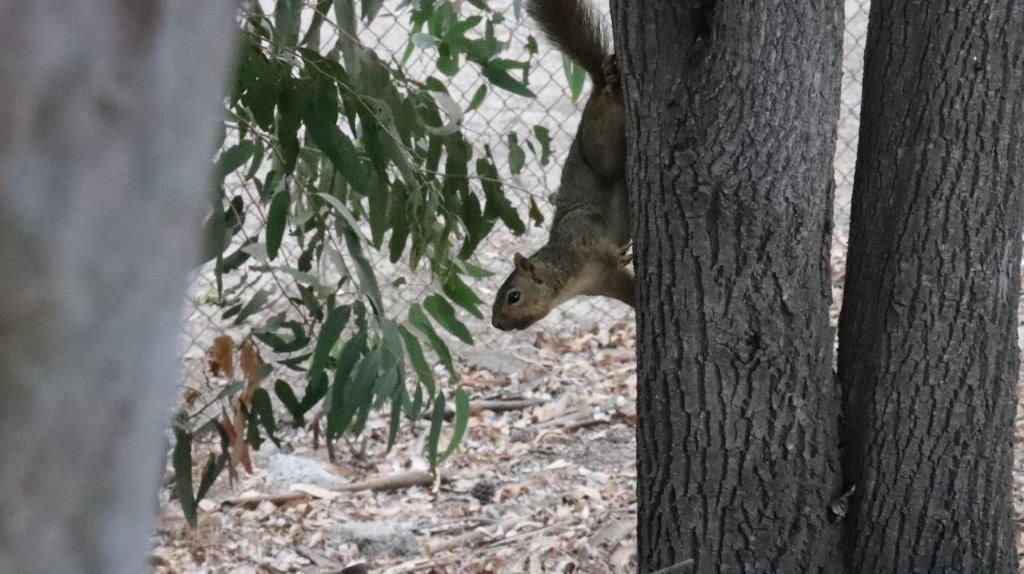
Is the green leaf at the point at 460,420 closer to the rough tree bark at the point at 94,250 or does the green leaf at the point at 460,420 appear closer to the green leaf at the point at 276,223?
the green leaf at the point at 276,223

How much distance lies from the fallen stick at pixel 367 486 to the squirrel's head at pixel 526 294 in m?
0.85

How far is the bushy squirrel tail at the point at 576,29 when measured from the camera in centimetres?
325

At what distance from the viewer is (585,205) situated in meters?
3.79

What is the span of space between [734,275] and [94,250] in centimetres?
188

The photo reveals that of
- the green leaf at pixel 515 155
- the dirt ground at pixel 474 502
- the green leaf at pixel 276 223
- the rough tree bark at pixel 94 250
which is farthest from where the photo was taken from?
the dirt ground at pixel 474 502

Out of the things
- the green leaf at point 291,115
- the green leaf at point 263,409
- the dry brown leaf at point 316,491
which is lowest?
the dry brown leaf at point 316,491

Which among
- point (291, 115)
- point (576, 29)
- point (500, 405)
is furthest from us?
point (500, 405)

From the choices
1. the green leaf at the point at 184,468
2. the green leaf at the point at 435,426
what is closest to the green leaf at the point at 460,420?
the green leaf at the point at 435,426

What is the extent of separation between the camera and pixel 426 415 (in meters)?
5.13

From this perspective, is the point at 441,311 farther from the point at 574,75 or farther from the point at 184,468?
the point at 574,75

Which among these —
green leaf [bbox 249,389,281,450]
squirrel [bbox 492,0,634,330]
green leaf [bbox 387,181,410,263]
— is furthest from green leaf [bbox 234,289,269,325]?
squirrel [bbox 492,0,634,330]

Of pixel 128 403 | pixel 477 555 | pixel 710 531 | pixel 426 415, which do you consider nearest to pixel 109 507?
pixel 128 403

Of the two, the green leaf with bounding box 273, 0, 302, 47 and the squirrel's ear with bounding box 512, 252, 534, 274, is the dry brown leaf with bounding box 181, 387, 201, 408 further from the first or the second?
the squirrel's ear with bounding box 512, 252, 534, 274

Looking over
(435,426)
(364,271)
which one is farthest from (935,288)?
(435,426)
